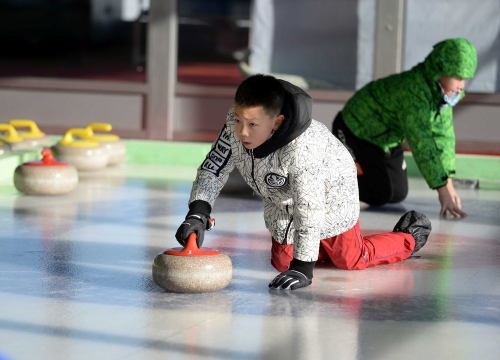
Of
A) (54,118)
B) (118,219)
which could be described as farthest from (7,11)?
(118,219)

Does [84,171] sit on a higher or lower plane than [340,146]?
lower

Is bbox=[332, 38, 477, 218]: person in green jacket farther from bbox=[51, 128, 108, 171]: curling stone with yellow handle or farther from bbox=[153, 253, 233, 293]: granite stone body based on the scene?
bbox=[153, 253, 233, 293]: granite stone body

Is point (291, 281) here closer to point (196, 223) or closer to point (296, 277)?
point (296, 277)

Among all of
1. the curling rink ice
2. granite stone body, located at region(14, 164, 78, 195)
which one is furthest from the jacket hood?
granite stone body, located at region(14, 164, 78, 195)

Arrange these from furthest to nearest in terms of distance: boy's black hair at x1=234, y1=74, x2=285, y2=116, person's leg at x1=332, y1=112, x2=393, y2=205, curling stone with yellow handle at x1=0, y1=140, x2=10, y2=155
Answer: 1. curling stone with yellow handle at x1=0, y1=140, x2=10, y2=155
2. person's leg at x1=332, y1=112, x2=393, y2=205
3. boy's black hair at x1=234, y1=74, x2=285, y2=116

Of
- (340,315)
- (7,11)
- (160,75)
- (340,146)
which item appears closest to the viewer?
(340,315)

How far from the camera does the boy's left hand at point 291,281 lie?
4.07 m

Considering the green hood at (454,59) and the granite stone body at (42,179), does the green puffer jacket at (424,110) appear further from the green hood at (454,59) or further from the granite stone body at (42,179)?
the granite stone body at (42,179)

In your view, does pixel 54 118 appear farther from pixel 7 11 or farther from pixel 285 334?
pixel 7 11

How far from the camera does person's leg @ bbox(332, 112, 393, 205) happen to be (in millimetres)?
6316

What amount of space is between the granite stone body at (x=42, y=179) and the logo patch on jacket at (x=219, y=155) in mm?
2341

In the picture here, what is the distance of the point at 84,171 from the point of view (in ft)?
25.2

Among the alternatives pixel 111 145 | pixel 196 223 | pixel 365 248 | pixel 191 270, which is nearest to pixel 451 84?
pixel 365 248

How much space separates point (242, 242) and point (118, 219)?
92 cm
